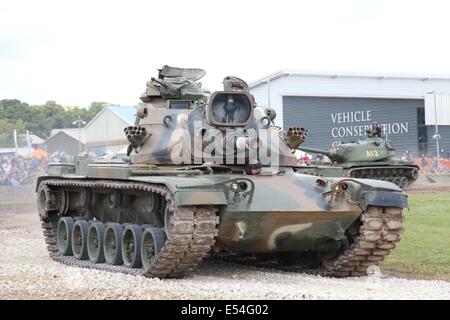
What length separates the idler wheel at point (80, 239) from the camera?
14977mm

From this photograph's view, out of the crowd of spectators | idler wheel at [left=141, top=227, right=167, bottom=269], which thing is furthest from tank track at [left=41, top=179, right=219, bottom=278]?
the crowd of spectators

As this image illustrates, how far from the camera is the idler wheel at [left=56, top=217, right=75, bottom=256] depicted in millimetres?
15734

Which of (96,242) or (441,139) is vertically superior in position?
(441,139)

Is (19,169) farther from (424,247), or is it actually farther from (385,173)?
(424,247)

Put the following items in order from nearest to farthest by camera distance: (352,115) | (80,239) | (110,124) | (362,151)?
1. (80,239)
2. (362,151)
3. (352,115)
4. (110,124)

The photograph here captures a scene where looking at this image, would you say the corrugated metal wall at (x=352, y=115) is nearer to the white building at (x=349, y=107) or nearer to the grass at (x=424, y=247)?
the white building at (x=349, y=107)

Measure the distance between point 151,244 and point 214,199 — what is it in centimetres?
176

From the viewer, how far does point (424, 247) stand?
17188 mm

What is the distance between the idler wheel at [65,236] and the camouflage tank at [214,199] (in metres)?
0.05

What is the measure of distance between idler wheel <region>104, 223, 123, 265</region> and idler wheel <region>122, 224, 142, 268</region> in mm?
111

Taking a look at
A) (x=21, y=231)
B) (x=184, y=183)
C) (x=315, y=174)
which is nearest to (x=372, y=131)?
(x=21, y=231)

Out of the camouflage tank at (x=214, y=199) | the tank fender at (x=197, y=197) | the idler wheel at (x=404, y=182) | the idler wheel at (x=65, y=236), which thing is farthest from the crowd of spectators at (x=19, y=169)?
the tank fender at (x=197, y=197)

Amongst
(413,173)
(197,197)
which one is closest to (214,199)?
(197,197)

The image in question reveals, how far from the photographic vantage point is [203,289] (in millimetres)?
10867
